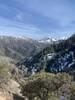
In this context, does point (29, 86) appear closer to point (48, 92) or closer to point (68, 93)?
point (48, 92)

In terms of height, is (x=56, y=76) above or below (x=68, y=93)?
above

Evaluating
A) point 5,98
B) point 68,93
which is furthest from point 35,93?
point 68,93

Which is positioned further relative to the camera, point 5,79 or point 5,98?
A: point 5,79

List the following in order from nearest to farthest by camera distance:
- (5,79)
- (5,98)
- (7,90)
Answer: (5,98)
(7,90)
(5,79)

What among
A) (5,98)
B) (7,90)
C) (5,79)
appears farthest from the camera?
(5,79)

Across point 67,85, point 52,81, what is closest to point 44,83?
point 52,81

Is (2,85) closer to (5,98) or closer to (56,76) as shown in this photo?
(5,98)

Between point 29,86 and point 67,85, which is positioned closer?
point 29,86
